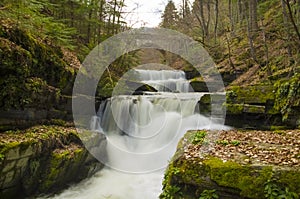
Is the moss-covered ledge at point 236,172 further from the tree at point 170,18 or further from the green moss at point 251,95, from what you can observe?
the tree at point 170,18

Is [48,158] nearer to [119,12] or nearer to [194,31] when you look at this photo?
[119,12]

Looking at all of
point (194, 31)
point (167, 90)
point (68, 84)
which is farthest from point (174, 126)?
point (194, 31)

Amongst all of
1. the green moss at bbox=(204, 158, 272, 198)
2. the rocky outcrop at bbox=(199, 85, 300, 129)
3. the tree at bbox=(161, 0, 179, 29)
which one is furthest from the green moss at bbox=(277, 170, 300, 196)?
the tree at bbox=(161, 0, 179, 29)

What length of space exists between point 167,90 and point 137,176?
9.36 meters

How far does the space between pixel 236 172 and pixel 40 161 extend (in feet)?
12.7

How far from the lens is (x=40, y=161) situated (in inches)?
→ 189

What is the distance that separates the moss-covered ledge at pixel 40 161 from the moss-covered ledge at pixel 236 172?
274 centimetres

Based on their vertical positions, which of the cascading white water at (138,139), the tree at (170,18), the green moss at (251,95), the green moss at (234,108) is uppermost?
the tree at (170,18)

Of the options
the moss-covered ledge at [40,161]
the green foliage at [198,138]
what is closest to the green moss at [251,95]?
the green foliage at [198,138]

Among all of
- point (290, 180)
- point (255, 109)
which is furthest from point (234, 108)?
point (290, 180)

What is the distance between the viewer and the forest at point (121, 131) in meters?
3.28

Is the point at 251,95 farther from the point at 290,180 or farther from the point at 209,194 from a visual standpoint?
the point at 209,194

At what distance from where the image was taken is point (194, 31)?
65.6ft

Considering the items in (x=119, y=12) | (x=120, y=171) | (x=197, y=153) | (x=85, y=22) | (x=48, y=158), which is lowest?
(x=120, y=171)
